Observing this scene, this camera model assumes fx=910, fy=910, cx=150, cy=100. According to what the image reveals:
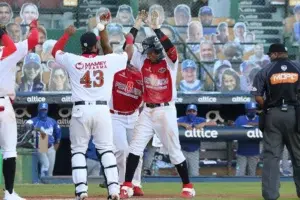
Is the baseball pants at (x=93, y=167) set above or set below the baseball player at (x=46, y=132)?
below

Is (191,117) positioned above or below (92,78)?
below

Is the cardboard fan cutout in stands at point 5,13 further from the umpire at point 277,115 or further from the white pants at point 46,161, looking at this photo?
the umpire at point 277,115

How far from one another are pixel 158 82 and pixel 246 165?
7.38 m

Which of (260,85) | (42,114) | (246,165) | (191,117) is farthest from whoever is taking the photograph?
(191,117)

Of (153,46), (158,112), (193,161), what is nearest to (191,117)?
(193,161)

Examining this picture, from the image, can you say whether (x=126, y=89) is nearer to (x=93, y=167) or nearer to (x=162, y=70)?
(x=162, y=70)

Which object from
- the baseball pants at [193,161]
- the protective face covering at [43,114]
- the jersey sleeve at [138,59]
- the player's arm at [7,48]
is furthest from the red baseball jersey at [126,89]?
the protective face covering at [43,114]

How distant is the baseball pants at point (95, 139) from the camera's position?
10.5 meters

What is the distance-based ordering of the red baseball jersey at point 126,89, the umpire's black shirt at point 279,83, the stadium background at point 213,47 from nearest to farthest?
the umpire's black shirt at point 279,83
the red baseball jersey at point 126,89
the stadium background at point 213,47

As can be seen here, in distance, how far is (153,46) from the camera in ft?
38.7

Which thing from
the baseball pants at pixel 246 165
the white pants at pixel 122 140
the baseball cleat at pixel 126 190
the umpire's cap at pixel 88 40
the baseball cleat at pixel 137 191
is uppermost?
the umpire's cap at pixel 88 40

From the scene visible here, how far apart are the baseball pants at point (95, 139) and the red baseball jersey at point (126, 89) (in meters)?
1.92

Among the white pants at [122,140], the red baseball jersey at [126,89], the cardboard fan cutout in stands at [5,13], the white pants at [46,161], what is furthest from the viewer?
the cardboard fan cutout in stands at [5,13]

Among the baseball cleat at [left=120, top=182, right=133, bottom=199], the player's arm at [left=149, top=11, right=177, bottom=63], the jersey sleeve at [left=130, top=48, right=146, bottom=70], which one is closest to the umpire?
the player's arm at [left=149, top=11, right=177, bottom=63]
